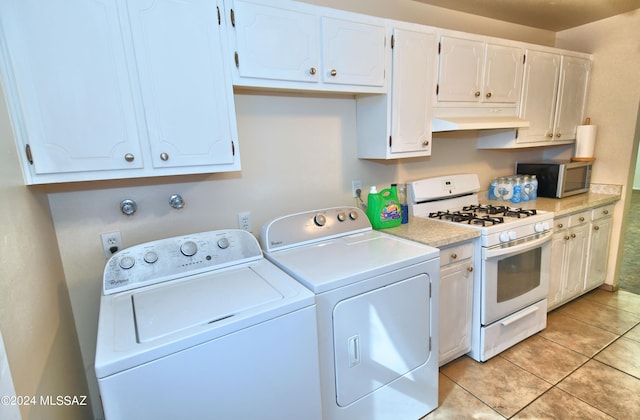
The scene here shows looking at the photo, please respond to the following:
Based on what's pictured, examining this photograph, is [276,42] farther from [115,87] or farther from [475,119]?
[475,119]

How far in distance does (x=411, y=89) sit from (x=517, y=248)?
1246 millimetres

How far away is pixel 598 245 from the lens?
2910 millimetres

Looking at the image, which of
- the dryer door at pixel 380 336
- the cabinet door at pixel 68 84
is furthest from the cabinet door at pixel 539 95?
the cabinet door at pixel 68 84

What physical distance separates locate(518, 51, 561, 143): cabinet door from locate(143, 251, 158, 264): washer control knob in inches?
109

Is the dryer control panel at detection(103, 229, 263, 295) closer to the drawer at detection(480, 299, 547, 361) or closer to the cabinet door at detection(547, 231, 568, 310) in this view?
the drawer at detection(480, 299, 547, 361)

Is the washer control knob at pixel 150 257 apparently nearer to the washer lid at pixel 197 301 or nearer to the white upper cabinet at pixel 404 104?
the washer lid at pixel 197 301

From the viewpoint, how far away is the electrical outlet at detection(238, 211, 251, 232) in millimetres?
1911

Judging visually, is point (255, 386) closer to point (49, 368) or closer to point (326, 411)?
point (326, 411)

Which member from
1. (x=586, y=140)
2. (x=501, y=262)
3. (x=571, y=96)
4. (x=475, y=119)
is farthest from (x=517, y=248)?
(x=571, y=96)

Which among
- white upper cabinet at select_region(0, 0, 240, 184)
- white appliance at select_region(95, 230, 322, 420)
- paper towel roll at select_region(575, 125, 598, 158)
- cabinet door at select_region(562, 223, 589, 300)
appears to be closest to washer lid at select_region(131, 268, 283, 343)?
white appliance at select_region(95, 230, 322, 420)

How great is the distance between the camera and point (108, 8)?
1.23 metres

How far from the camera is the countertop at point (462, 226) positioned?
191 centimetres

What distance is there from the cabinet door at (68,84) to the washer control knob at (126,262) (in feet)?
1.33

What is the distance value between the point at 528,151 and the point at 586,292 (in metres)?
1.44
